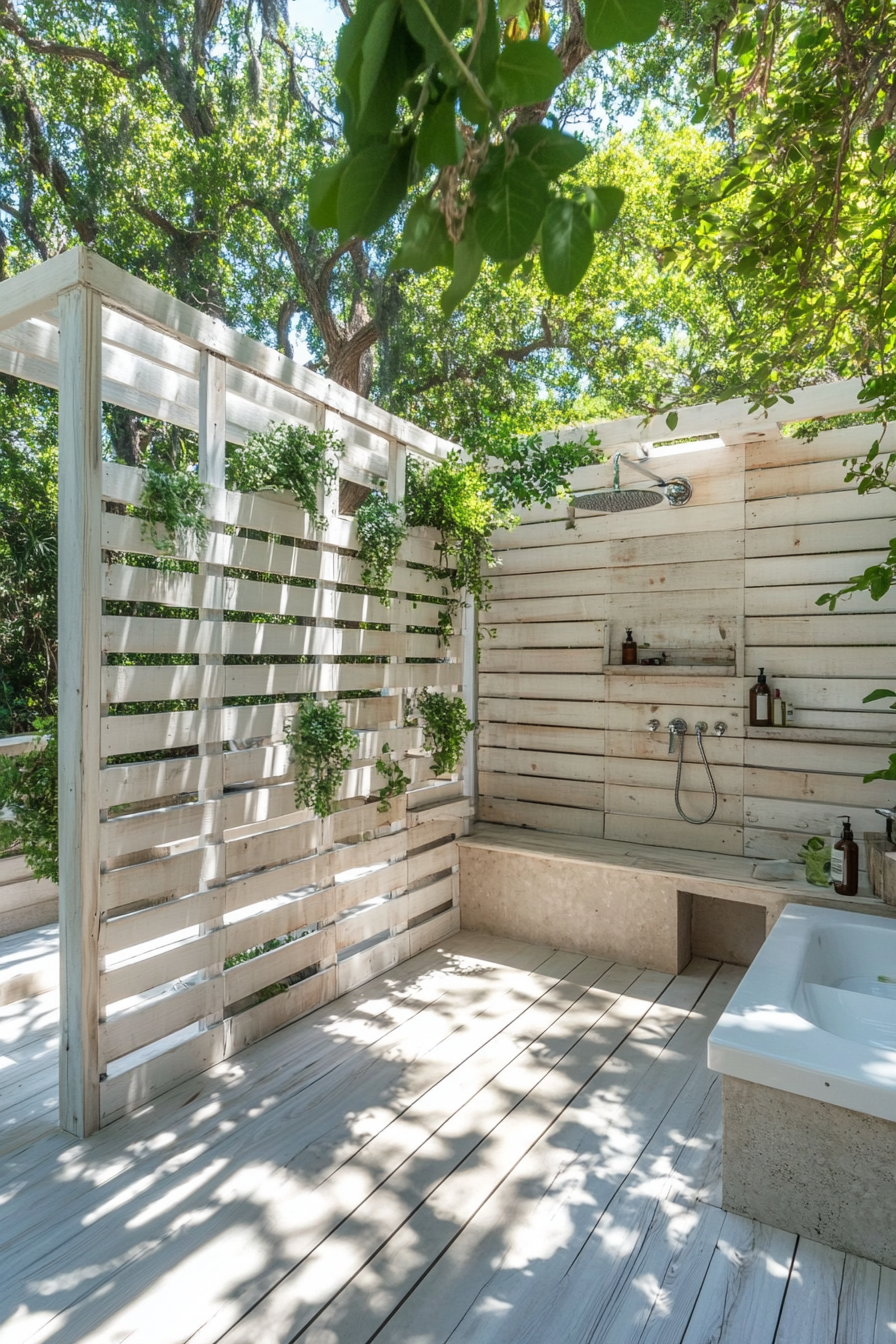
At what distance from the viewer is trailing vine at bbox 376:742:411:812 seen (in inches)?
130

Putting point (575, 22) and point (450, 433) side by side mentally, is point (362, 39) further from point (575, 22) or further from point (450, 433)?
point (450, 433)

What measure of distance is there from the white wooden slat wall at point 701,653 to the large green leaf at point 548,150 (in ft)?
10.6

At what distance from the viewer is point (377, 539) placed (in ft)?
10.3

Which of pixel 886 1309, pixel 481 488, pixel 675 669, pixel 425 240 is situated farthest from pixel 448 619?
pixel 425 240

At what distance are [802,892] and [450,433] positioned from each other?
5518 mm

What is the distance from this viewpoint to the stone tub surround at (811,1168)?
1.75 metres

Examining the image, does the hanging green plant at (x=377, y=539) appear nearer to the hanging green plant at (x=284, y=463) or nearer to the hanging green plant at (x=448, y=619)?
the hanging green plant at (x=284, y=463)

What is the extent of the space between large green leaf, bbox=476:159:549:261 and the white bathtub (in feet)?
6.35

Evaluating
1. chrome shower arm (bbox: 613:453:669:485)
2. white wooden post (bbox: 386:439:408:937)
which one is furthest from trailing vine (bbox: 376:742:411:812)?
chrome shower arm (bbox: 613:453:669:485)

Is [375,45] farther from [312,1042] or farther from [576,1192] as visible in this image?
[312,1042]

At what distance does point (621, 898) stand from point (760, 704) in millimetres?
1066

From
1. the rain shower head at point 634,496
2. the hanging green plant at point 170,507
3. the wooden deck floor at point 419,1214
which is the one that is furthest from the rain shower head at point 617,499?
the wooden deck floor at point 419,1214

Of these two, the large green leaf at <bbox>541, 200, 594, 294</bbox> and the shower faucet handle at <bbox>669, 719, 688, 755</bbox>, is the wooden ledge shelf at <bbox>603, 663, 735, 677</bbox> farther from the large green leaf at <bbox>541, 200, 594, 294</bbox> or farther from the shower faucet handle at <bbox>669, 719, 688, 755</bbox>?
the large green leaf at <bbox>541, 200, 594, 294</bbox>

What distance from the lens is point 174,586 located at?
7.86 feet
